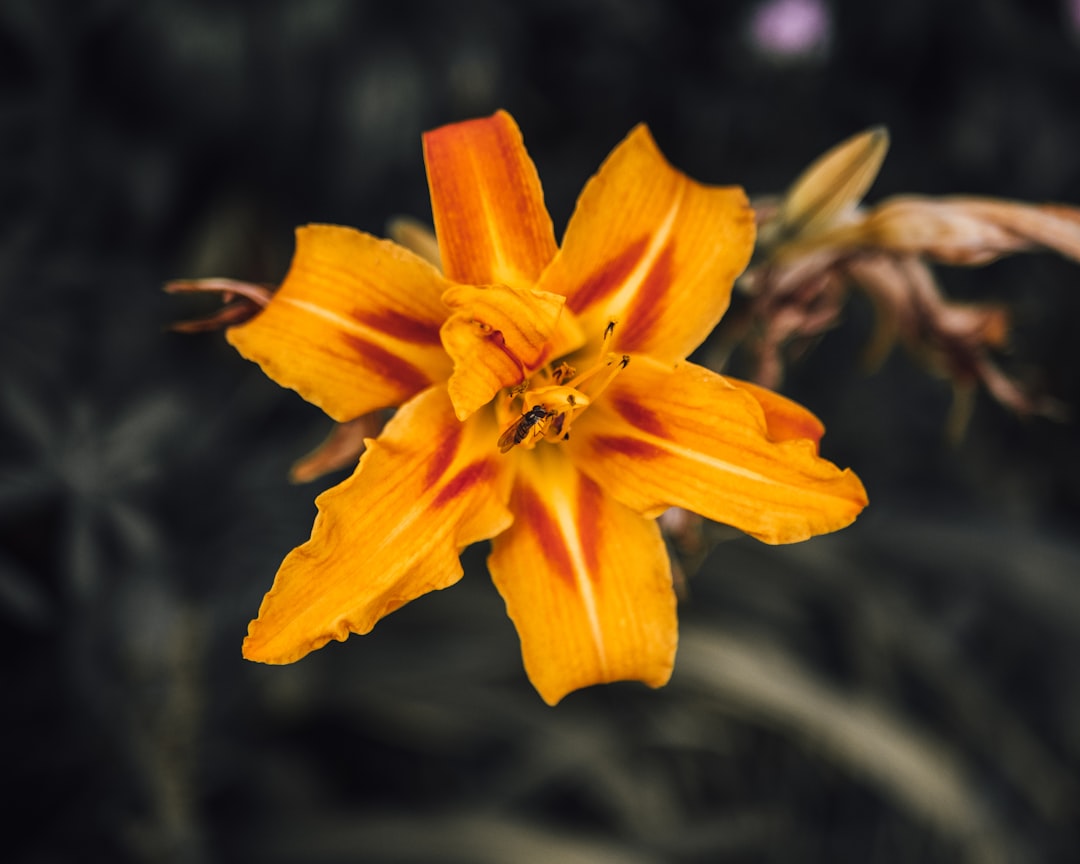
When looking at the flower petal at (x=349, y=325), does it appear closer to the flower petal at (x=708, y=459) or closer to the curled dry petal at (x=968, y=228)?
the flower petal at (x=708, y=459)

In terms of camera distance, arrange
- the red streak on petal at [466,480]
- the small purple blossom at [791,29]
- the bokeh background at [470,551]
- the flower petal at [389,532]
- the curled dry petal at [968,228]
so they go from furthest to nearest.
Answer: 1. the small purple blossom at [791,29]
2. the bokeh background at [470,551]
3. the curled dry petal at [968,228]
4. the red streak on petal at [466,480]
5. the flower petal at [389,532]

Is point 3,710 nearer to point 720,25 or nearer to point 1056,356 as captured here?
point 720,25

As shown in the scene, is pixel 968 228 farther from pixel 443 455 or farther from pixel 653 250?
pixel 443 455

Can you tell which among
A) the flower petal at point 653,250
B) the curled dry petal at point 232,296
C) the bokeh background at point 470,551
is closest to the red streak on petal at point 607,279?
the flower petal at point 653,250

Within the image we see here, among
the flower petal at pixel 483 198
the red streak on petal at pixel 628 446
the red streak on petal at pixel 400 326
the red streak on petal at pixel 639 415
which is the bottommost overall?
the red streak on petal at pixel 628 446

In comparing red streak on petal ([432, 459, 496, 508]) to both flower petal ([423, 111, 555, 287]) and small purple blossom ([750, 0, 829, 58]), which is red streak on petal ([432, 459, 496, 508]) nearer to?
flower petal ([423, 111, 555, 287])

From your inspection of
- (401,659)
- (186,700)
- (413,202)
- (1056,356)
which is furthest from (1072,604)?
(186,700)
